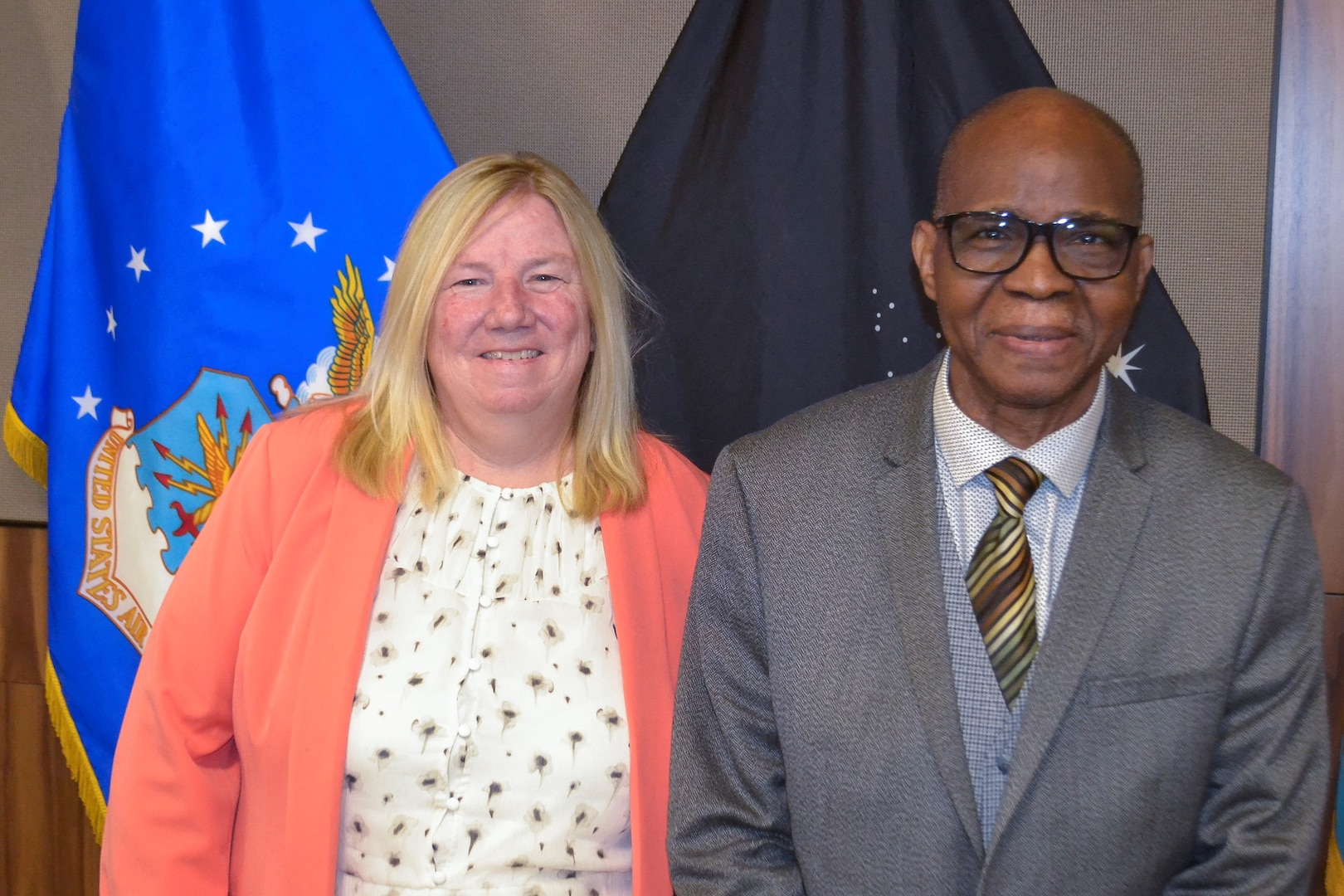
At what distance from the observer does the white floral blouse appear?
65.9 inches

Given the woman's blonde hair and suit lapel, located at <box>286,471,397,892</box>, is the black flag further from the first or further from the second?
suit lapel, located at <box>286,471,397,892</box>

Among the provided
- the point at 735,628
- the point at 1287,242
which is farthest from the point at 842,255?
the point at 735,628

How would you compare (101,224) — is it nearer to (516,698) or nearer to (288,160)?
(288,160)

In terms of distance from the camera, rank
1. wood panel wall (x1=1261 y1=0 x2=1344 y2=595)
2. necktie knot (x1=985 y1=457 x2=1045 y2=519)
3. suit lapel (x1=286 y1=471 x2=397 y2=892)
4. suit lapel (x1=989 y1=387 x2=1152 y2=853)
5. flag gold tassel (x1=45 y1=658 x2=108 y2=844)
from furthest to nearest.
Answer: flag gold tassel (x1=45 y1=658 x2=108 y2=844) < wood panel wall (x1=1261 y1=0 x2=1344 y2=595) < suit lapel (x1=286 y1=471 x2=397 y2=892) < necktie knot (x1=985 y1=457 x2=1045 y2=519) < suit lapel (x1=989 y1=387 x2=1152 y2=853)

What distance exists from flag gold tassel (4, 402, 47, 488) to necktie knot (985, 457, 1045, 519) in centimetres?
194

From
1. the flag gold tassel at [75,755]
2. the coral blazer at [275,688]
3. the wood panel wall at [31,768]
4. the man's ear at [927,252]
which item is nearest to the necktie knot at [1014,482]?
the man's ear at [927,252]

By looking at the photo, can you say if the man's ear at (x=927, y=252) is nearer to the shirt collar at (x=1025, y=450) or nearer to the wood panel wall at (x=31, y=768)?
the shirt collar at (x=1025, y=450)

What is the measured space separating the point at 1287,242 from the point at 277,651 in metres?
1.87

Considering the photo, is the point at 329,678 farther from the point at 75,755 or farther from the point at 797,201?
the point at 797,201

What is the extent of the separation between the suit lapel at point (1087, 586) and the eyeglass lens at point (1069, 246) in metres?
0.20

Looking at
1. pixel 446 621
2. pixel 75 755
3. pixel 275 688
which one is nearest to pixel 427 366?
pixel 446 621

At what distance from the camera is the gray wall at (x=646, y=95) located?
2.16 meters

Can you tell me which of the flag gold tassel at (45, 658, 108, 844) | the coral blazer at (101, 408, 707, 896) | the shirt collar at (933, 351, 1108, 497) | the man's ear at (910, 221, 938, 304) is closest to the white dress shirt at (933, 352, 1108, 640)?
the shirt collar at (933, 351, 1108, 497)

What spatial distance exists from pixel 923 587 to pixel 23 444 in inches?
75.8
